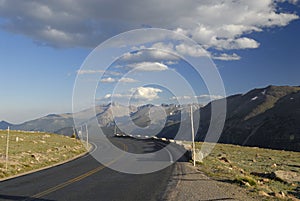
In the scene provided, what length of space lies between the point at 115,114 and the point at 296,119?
119977 mm

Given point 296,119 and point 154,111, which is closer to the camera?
point 154,111

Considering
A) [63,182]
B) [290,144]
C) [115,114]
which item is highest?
[115,114]

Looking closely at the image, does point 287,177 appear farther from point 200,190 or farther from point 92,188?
point 92,188

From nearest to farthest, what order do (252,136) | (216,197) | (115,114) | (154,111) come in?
(216,197), (115,114), (154,111), (252,136)

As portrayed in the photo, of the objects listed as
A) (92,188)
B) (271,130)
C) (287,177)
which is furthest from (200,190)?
(271,130)

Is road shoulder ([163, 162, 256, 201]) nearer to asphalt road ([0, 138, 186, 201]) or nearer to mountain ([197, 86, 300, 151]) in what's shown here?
asphalt road ([0, 138, 186, 201])

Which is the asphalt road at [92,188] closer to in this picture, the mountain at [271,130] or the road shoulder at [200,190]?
the road shoulder at [200,190]

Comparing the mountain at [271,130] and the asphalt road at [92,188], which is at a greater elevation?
the asphalt road at [92,188]

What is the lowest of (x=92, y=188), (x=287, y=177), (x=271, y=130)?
(x=271, y=130)

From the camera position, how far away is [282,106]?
186 meters

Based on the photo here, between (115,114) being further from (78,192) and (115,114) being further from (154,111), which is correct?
(78,192)

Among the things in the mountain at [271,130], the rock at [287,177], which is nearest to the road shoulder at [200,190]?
the rock at [287,177]

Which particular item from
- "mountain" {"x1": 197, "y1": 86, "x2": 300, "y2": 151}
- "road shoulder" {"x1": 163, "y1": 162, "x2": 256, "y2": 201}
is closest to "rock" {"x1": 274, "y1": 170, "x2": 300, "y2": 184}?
"road shoulder" {"x1": 163, "y1": 162, "x2": 256, "y2": 201}

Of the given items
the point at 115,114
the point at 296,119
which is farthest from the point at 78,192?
the point at 296,119
